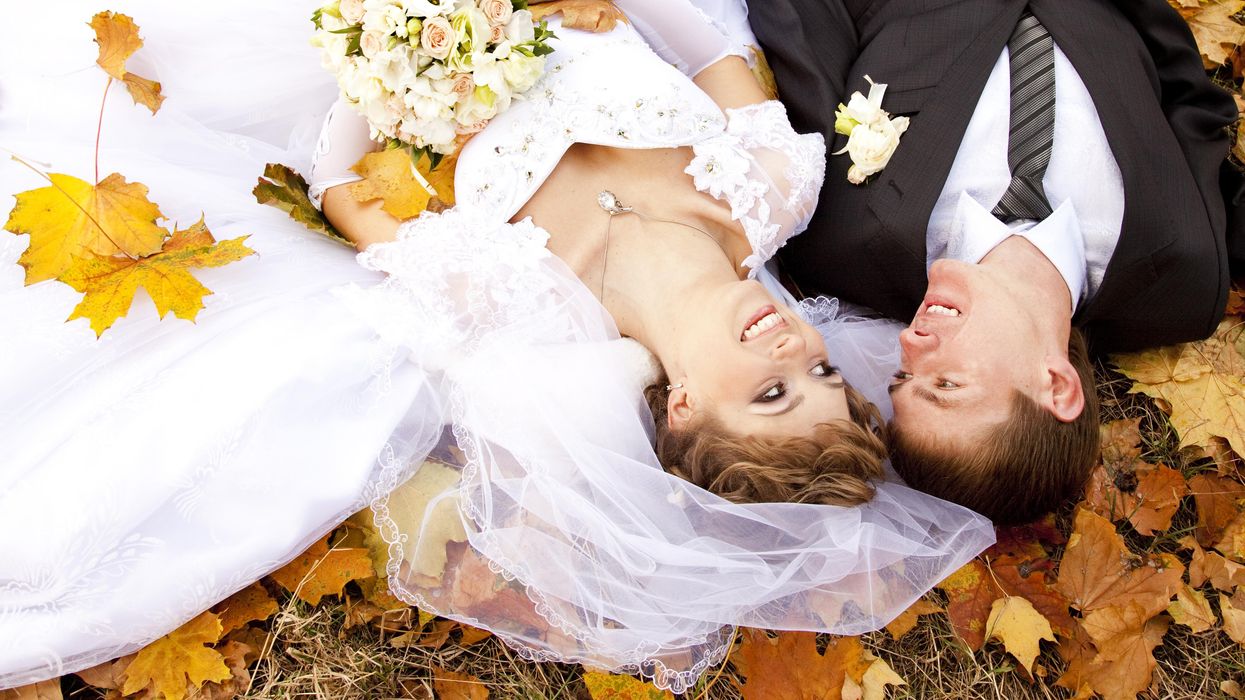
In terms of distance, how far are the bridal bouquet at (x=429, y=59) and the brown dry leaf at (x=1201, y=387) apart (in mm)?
2731

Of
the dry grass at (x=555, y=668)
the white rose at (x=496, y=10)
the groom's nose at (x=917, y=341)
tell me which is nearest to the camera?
the white rose at (x=496, y=10)

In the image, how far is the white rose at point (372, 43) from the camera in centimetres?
272

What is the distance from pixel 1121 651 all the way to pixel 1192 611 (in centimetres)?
36

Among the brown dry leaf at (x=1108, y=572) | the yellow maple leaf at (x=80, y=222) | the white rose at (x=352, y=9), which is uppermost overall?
the white rose at (x=352, y=9)

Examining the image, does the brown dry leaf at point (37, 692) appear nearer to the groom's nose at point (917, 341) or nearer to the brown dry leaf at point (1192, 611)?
the groom's nose at point (917, 341)

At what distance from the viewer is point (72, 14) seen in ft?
10.7

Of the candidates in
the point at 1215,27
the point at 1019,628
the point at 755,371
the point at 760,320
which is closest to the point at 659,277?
the point at 760,320

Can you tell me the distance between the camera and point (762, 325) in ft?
9.43

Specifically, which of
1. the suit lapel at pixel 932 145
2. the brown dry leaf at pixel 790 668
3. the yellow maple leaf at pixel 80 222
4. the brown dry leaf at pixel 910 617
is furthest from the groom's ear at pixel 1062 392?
the yellow maple leaf at pixel 80 222

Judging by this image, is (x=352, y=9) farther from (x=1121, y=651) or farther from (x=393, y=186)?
(x=1121, y=651)

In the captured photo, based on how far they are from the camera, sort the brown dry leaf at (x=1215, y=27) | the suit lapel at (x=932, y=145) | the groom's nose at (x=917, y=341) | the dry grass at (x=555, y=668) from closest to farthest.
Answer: the groom's nose at (x=917, y=341), the dry grass at (x=555, y=668), the suit lapel at (x=932, y=145), the brown dry leaf at (x=1215, y=27)

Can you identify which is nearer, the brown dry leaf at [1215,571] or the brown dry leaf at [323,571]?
the brown dry leaf at [323,571]

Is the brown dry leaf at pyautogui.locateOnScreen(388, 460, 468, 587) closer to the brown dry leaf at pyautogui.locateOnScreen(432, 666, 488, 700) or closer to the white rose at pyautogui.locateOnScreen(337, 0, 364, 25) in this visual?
the brown dry leaf at pyautogui.locateOnScreen(432, 666, 488, 700)

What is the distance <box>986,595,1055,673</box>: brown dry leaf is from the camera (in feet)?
10.5
